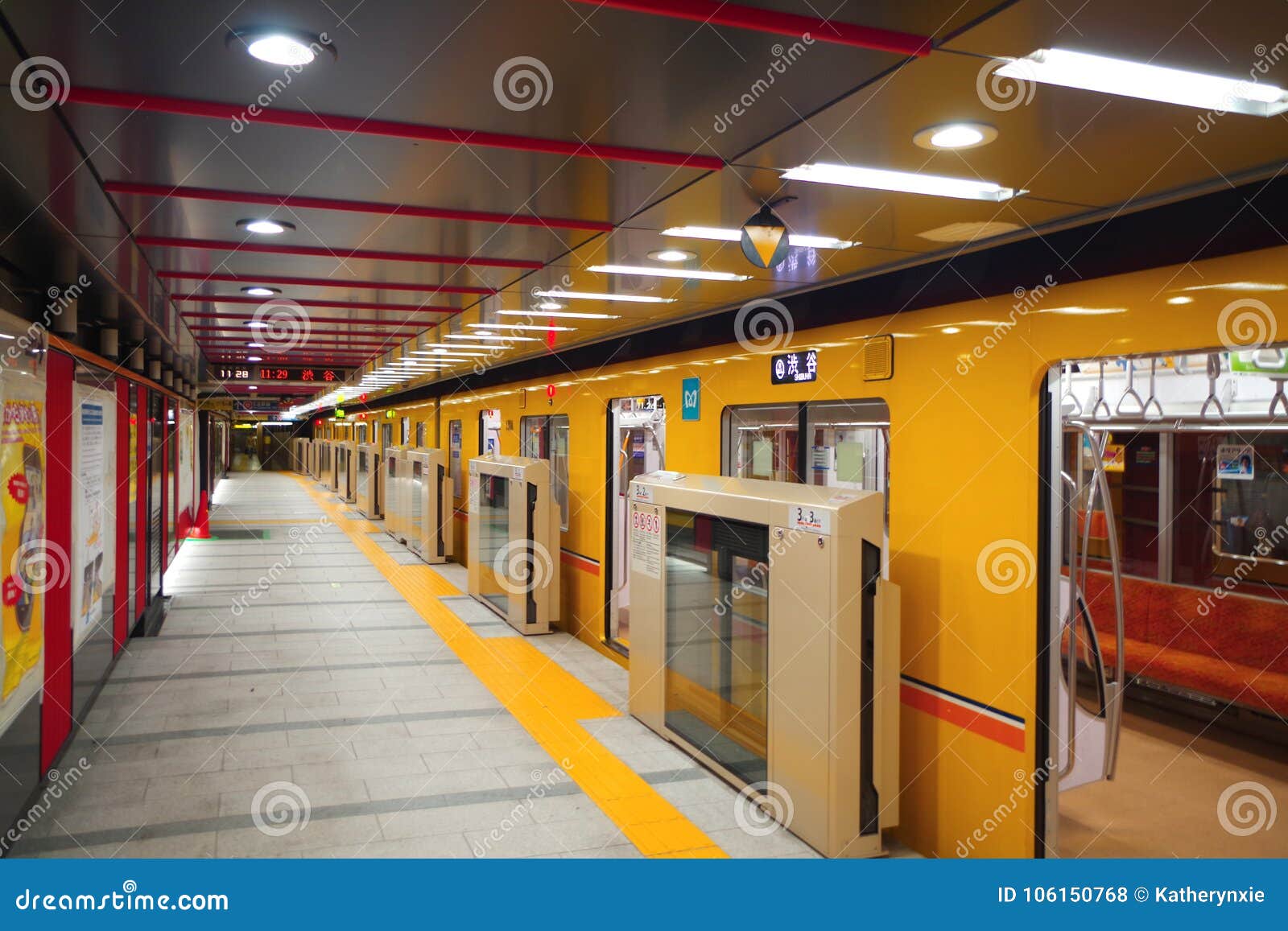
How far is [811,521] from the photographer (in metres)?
4.13

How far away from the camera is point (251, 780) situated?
4.84 meters

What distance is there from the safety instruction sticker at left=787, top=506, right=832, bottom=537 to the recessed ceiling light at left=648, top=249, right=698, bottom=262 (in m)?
1.38

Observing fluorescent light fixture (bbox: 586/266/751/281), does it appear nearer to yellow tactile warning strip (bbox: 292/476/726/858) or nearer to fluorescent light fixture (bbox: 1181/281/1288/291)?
fluorescent light fixture (bbox: 1181/281/1288/291)

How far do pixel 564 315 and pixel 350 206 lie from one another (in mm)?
3122

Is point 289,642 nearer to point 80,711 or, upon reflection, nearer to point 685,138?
point 80,711

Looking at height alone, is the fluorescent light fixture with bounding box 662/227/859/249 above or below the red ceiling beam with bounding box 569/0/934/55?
above

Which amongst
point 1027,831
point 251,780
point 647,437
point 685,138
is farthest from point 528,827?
point 647,437

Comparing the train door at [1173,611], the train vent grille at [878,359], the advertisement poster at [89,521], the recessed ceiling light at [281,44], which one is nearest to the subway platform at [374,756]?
the advertisement poster at [89,521]

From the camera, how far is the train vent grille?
476 centimetres

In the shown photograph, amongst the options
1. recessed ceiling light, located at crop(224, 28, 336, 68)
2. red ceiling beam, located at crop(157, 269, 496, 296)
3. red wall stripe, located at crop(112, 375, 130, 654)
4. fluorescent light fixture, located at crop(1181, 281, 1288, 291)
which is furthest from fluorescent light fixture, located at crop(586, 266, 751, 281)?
red wall stripe, located at crop(112, 375, 130, 654)

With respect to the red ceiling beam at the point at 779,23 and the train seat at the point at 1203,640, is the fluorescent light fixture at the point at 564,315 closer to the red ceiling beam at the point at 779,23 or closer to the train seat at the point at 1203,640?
the train seat at the point at 1203,640

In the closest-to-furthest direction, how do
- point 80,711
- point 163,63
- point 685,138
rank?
point 163,63 < point 685,138 < point 80,711

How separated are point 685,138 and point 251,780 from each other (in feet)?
13.7

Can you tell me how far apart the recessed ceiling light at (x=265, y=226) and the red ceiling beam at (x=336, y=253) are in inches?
12.7
